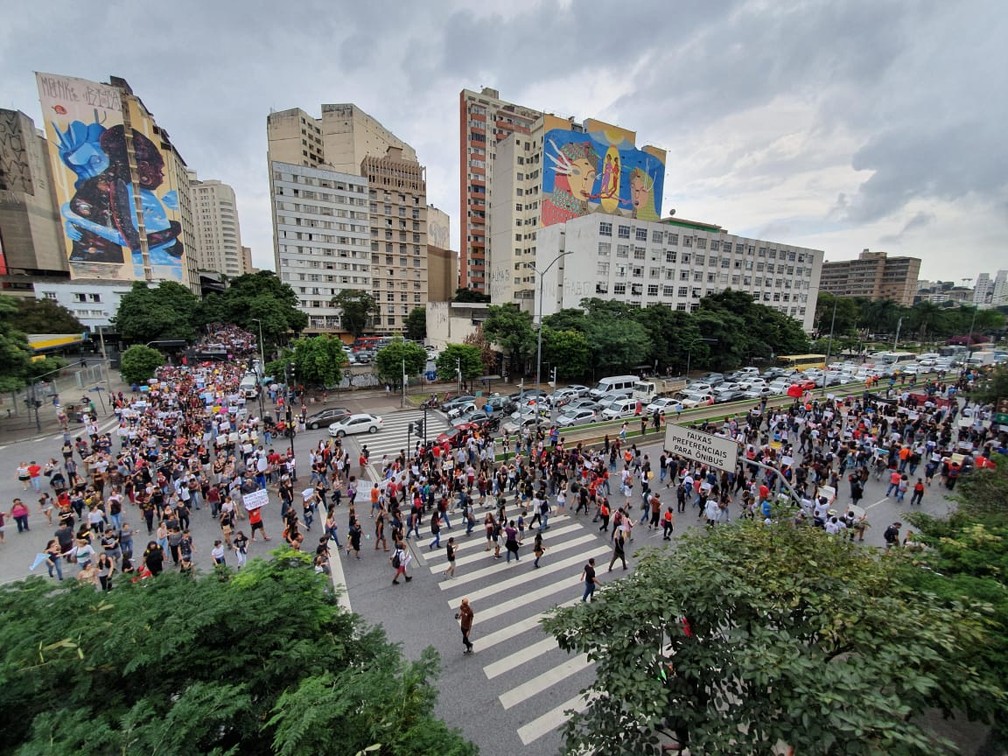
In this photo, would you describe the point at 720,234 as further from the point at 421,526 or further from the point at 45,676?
the point at 45,676

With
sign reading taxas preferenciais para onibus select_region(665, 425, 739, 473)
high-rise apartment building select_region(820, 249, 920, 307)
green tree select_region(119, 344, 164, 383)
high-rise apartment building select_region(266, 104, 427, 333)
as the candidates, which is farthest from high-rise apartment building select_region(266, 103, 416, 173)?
high-rise apartment building select_region(820, 249, 920, 307)

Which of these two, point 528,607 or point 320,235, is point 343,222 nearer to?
point 320,235

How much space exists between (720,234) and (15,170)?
98.0 meters

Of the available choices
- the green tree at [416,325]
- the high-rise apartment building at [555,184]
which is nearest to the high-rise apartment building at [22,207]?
the green tree at [416,325]

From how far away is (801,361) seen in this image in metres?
56.0

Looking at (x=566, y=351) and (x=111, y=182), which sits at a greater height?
(x=111, y=182)

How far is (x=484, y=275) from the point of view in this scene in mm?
87312

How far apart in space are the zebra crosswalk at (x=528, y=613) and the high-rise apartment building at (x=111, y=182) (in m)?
69.2

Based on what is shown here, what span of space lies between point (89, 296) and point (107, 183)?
15114 millimetres

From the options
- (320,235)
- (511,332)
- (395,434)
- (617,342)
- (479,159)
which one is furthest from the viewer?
(479,159)

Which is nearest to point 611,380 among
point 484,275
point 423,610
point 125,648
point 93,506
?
point 423,610

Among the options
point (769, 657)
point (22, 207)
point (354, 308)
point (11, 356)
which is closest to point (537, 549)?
point (769, 657)

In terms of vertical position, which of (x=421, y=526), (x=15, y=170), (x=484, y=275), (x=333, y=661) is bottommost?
(x=421, y=526)

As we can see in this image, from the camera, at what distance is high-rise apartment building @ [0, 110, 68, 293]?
191 ft
